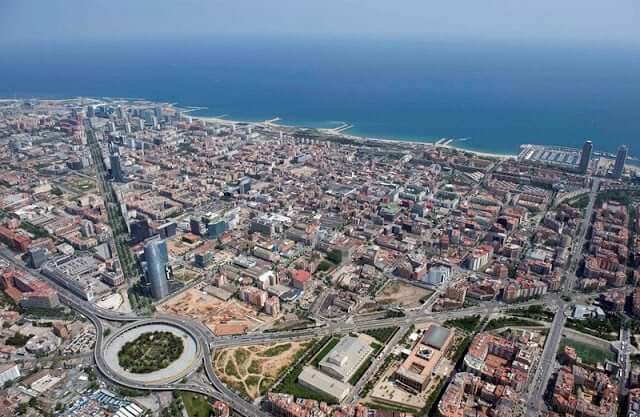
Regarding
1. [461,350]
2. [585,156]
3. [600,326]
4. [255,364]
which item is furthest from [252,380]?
[585,156]

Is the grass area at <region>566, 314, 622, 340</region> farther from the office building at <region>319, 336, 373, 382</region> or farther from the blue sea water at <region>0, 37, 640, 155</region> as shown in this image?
the blue sea water at <region>0, 37, 640, 155</region>

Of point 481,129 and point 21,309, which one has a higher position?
point 481,129

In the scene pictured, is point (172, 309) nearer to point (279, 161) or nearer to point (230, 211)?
point (230, 211)

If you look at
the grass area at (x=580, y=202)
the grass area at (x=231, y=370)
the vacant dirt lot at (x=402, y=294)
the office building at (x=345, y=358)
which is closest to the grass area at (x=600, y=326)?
the vacant dirt lot at (x=402, y=294)

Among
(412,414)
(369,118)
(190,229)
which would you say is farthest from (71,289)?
(369,118)

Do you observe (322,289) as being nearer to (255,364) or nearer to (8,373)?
(255,364)

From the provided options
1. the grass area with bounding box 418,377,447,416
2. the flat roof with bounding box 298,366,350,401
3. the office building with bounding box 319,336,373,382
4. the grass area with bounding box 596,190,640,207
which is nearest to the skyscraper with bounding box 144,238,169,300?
the flat roof with bounding box 298,366,350,401
